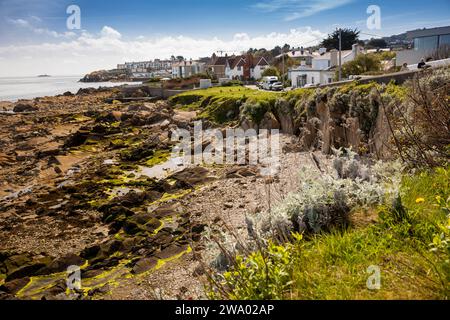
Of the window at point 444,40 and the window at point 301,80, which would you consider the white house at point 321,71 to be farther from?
the window at point 444,40

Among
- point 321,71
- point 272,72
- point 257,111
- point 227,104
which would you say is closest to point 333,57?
point 321,71

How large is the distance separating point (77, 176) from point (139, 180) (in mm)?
4531

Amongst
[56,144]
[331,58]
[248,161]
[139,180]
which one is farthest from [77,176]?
[331,58]

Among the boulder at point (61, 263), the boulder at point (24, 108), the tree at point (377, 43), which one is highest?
the tree at point (377, 43)

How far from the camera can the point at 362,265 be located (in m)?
3.96

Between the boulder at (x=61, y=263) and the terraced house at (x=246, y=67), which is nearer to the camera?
the boulder at (x=61, y=263)

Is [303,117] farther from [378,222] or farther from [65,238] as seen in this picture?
[378,222]

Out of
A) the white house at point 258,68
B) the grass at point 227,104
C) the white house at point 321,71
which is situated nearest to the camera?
the grass at point 227,104

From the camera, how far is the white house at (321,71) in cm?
4078

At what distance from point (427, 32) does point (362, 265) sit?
106ft

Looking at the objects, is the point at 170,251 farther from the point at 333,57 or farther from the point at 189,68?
the point at 189,68

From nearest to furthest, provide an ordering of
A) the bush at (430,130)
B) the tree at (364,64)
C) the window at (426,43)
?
the bush at (430,130) → the window at (426,43) → the tree at (364,64)

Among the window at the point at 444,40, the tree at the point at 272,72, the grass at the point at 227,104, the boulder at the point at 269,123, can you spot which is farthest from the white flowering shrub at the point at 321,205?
the tree at the point at 272,72

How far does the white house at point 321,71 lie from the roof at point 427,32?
8.72 m
